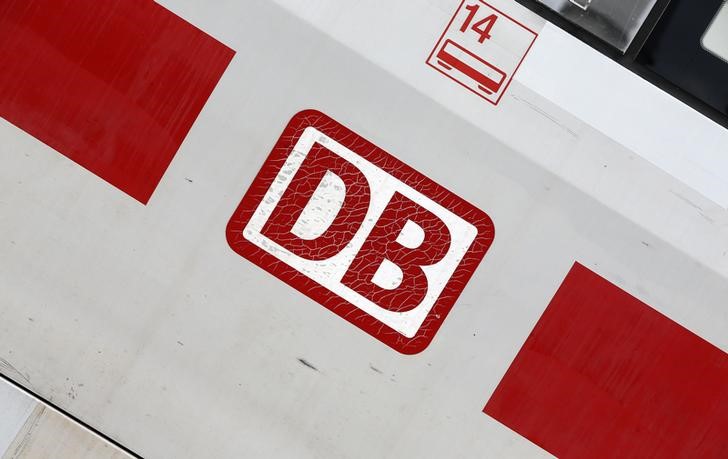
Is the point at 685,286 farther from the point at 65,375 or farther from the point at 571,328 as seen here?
the point at 65,375

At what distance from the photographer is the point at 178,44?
1.71m

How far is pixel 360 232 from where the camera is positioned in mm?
1753

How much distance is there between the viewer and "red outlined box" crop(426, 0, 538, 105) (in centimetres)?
172

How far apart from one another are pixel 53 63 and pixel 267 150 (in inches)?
32.1

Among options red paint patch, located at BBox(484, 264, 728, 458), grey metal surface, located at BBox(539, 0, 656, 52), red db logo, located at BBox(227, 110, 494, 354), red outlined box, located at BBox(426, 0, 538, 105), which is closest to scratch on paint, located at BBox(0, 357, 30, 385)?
red db logo, located at BBox(227, 110, 494, 354)

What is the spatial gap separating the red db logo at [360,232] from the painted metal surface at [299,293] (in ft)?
0.15

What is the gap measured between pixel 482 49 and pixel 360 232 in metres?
0.79

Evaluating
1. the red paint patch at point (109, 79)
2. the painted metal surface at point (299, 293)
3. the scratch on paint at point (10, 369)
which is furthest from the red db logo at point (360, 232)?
the scratch on paint at point (10, 369)

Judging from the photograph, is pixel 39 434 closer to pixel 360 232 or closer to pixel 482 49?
pixel 360 232

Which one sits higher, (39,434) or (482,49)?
(482,49)

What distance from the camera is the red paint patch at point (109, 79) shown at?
1706mm

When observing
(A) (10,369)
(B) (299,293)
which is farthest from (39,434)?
(B) (299,293)

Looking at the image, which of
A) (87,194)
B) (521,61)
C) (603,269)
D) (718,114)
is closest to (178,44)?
(87,194)

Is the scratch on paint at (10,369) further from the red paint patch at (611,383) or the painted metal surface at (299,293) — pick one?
the red paint patch at (611,383)
